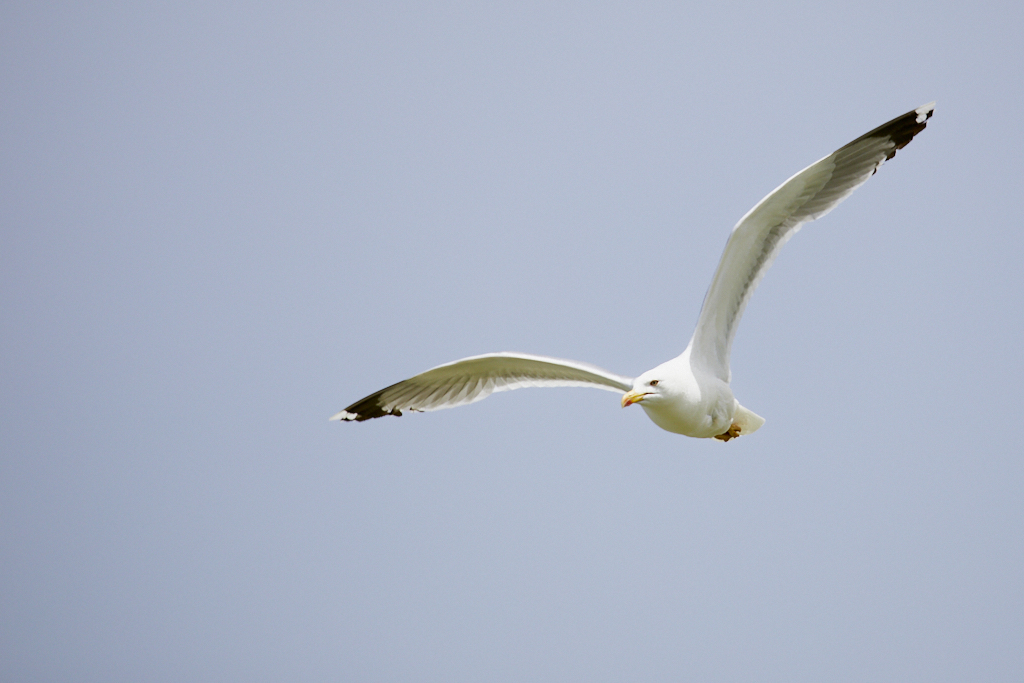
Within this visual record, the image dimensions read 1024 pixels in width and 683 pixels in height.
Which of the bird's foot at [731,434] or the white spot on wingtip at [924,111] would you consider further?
the bird's foot at [731,434]

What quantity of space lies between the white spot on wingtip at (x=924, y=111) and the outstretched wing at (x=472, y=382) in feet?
7.51

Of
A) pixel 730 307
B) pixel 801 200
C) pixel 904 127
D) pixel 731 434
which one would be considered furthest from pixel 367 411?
pixel 904 127

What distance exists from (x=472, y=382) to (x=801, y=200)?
2.44 meters

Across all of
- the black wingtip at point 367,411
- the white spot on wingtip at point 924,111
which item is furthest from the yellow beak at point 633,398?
the white spot on wingtip at point 924,111

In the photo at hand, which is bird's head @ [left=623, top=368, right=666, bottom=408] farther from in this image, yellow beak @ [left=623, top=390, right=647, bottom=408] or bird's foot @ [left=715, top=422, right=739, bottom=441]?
bird's foot @ [left=715, top=422, right=739, bottom=441]

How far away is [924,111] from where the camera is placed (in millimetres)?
5449

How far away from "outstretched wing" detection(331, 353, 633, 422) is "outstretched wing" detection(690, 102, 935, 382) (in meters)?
0.81

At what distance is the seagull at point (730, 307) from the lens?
5418 mm

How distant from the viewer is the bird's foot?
6.09 meters

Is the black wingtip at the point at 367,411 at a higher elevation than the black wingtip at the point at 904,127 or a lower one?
lower

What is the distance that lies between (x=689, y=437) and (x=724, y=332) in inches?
27.1

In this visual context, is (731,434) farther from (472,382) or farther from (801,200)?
(472,382)

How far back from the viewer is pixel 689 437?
596 centimetres

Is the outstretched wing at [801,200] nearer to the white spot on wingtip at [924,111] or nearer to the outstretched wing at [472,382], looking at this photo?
the white spot on wingtip at [924,111]
